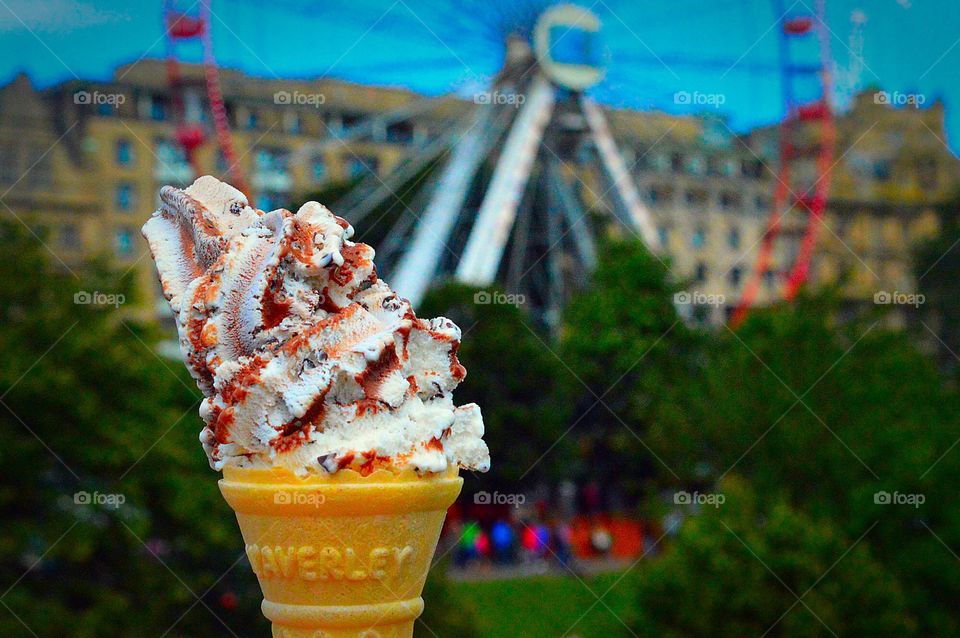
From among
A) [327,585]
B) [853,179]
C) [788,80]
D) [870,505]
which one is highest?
[853,179]

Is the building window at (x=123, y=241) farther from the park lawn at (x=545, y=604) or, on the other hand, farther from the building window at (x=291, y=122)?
the park lawn at (x=545, y=604)

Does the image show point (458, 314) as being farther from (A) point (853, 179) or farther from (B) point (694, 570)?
(A) point (853, 179)

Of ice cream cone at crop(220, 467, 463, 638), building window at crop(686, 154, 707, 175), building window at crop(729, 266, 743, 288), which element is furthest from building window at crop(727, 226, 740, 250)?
ice cream cone at crop(220, 467, 463, 638)

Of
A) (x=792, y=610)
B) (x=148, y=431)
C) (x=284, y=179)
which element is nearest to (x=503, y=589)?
(x=148, y=431)

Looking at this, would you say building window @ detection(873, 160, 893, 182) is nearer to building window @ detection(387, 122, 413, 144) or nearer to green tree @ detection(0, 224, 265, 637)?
building window @ detection(387, 122, 413, 144)

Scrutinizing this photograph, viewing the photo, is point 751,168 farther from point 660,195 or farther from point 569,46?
point 569,46

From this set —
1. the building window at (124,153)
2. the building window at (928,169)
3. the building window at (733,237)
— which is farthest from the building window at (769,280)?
the building window at (124,153)
